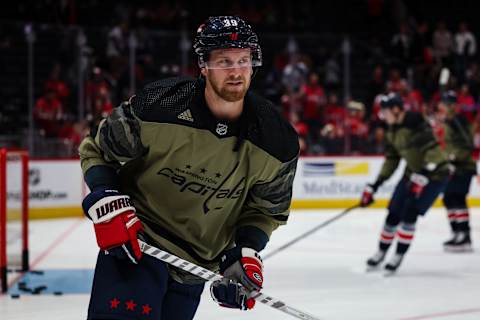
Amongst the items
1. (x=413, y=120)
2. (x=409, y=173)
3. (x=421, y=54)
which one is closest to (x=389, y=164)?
(x=409, y=173)

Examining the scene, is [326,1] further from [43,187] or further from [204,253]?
[204,253]

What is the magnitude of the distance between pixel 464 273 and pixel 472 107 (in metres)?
→ 6.06

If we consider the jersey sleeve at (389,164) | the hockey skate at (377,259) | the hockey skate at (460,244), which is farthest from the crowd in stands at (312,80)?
the hockey skate at (377,259)

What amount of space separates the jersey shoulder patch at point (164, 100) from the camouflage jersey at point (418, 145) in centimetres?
359

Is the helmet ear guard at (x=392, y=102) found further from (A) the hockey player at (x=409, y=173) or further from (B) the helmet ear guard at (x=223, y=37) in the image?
(B) the helmet ear guard at (x=223, y=37)

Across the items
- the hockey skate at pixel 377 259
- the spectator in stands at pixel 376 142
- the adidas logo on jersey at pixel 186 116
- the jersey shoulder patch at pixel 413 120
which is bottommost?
the spectator in stands at pixel 376 142

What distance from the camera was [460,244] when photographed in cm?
696

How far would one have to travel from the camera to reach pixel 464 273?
232 inches

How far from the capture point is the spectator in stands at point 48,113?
30.2ft

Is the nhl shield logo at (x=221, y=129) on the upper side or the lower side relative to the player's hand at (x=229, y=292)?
upper

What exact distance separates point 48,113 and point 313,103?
3520mm

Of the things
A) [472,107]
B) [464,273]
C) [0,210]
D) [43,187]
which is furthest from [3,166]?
[472,107]

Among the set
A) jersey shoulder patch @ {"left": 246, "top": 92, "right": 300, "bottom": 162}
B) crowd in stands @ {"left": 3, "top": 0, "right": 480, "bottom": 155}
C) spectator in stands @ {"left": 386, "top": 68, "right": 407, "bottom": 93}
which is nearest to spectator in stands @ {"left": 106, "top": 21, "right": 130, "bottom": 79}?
crowd in stands @ {"left": 3, "top": 0, "right": 480, "bottom": 155}

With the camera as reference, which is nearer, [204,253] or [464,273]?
[204,253]
